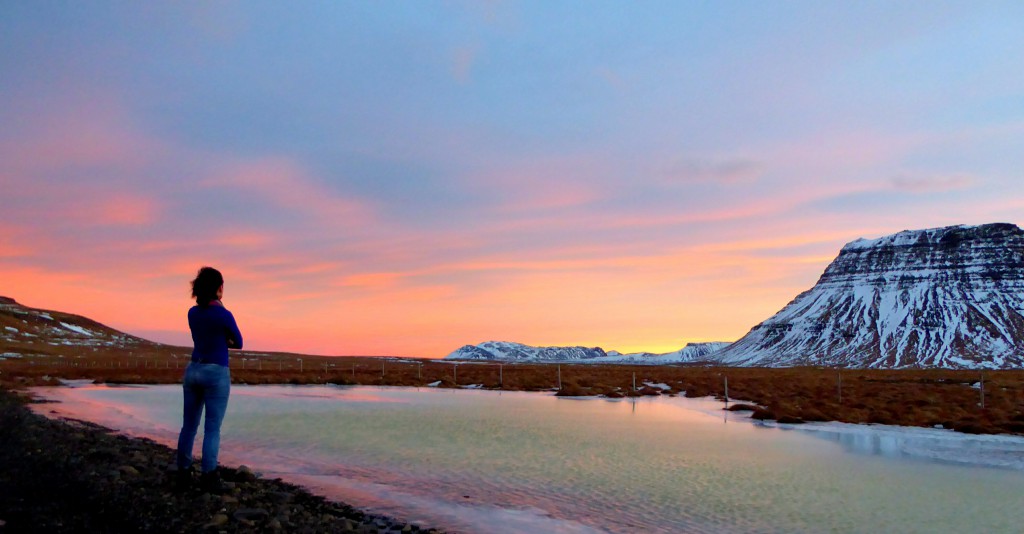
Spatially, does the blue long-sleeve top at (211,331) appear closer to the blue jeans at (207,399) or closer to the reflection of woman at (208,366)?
the reflection of woman at (208,366)

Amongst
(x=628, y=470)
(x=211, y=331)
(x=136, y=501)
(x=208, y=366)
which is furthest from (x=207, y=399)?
(x=628, y=470)

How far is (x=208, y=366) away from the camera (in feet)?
27.3

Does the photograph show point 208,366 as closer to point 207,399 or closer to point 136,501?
point 207,399

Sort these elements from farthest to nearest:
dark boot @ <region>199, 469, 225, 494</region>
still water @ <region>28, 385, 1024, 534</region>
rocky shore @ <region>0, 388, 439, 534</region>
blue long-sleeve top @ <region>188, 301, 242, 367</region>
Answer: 1. still water @ <region>28, 385, 1024, 534</region>
2. dark boot @ <region>199, 469, 225, 494</region>
3. blue long-sleeve top @ <region>188, 301, 242, 367</region>
4. rocky shore @ <region>0, 388, 439, 534</region>

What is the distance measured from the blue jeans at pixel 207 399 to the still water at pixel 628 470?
92.5 inches

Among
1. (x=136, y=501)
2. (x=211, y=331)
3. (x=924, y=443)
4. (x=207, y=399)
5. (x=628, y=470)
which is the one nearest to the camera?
(x=136, y=501)

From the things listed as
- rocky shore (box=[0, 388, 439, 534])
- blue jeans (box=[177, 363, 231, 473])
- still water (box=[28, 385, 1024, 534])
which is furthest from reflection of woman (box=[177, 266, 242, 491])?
still water (box=[28, 385, 1024, 534])

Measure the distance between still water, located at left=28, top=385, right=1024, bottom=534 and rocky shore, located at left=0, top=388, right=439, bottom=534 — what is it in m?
1.00

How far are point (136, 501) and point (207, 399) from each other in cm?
147

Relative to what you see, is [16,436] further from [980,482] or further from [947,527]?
[980,482]

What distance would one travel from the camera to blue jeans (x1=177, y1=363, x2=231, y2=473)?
8352mm

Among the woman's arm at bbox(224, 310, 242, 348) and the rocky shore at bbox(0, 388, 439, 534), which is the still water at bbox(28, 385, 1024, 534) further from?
the woman's arm at bbox(224, 310, 242, 348)

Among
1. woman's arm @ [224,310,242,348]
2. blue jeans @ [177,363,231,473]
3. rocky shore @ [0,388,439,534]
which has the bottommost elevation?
rocky shore @ [0,388,439,534]

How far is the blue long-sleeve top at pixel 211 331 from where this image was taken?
828 centimetres
